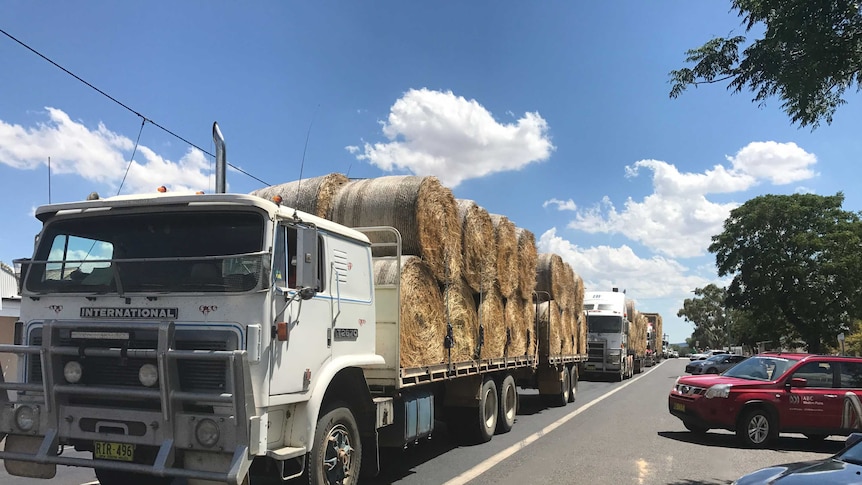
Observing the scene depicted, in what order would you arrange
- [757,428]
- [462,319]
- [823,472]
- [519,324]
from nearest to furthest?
[823,472] → [462,319] → [757,428] → [519,324]

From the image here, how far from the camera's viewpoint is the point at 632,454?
366 inches

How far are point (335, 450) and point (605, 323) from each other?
2258 cm

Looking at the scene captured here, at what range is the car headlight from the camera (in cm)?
1046

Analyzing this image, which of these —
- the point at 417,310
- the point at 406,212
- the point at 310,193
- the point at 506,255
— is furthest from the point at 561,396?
the point at 310,193

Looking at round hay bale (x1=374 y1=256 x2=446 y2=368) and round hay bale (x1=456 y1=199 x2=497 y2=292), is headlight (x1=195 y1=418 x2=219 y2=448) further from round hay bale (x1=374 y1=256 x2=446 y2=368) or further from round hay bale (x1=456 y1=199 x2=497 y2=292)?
round hay bale (x1=456 y1=199 x2=497 y2=292)

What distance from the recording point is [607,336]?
86.8 feet

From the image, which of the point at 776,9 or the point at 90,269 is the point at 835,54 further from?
the point at 90,269

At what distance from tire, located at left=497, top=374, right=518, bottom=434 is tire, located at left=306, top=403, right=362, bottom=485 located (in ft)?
17.2

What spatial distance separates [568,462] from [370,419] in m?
3.37

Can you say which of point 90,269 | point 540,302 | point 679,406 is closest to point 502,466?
point 679,406

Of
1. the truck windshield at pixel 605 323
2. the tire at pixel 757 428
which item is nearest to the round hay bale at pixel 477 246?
the tire at pixel 757 428

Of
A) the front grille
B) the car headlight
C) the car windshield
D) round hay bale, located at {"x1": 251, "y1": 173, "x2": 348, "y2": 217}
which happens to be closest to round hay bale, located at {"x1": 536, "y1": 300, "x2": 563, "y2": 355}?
the car windshield

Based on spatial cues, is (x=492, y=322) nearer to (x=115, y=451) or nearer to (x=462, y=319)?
(x=462, y=319)

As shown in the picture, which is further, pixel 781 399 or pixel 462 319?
pixel 781 399
